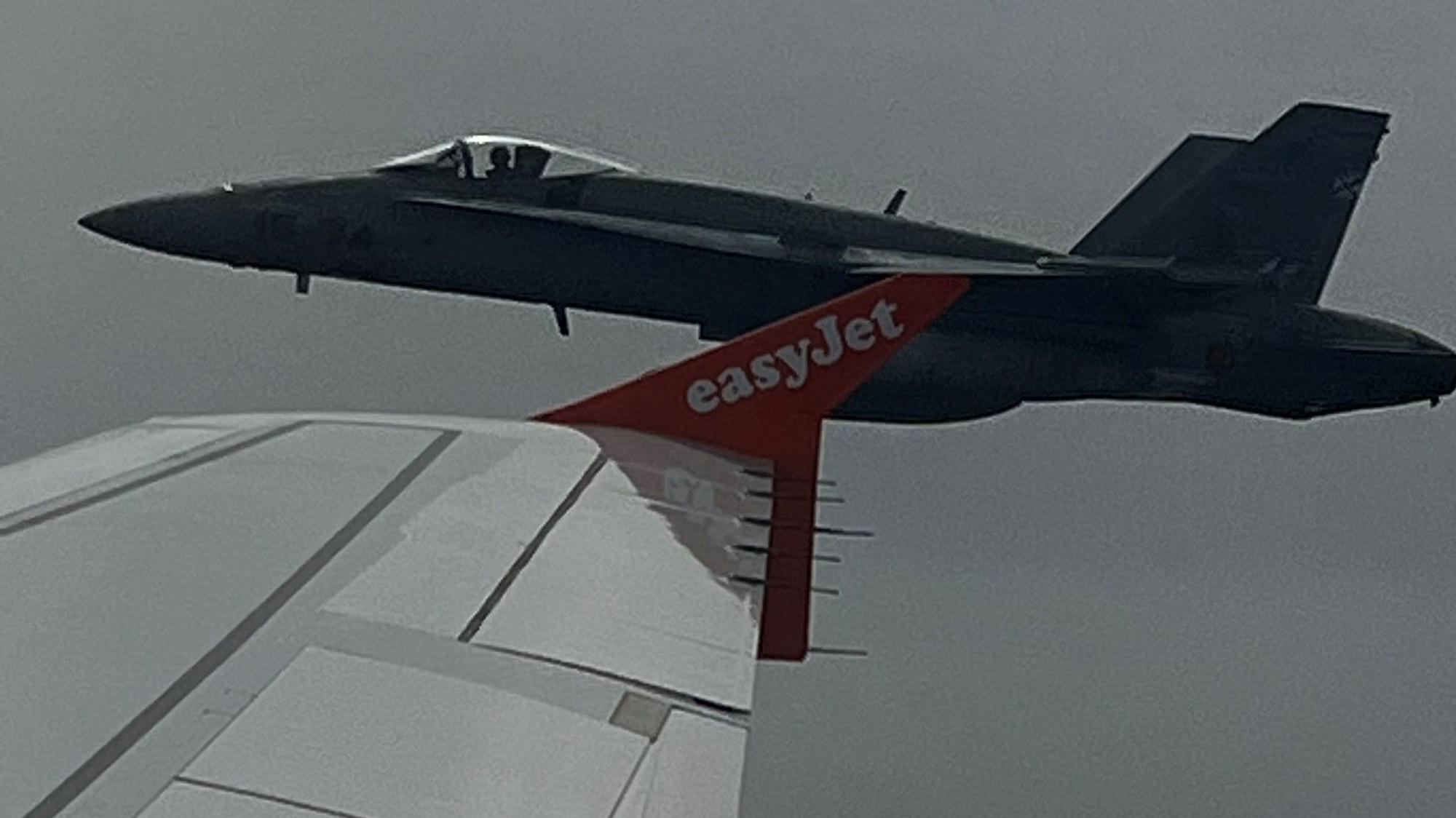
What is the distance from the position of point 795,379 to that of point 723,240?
16.5 m

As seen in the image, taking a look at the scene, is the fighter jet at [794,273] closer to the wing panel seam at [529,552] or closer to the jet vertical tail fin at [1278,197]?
the jet vertical tail fin at [1278,197]

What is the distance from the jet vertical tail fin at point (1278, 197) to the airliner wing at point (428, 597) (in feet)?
61.8

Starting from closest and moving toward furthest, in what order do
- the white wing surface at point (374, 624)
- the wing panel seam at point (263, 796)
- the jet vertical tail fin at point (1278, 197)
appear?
Answer: the wing panel seam at point (263, 796)
the white wing surface at point (374, 624)
the jet vertical tail fin at point (1278, 197)

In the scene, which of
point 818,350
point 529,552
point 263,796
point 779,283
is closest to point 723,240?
point 779,283

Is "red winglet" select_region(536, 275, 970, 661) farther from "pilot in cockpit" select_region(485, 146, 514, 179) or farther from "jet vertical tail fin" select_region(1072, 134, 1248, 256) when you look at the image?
"jet vertical tail fin" select_region(1072, 134, 1248, 256)

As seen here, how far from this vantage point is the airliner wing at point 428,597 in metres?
3.46

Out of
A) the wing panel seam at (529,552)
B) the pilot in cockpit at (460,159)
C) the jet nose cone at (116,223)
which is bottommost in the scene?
the jet nose cone at (116,223)

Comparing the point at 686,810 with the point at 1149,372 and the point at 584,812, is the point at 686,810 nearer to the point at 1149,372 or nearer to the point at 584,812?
the point at 584,812

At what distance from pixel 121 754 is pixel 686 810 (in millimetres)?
907

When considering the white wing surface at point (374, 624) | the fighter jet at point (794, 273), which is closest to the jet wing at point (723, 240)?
the fighter jet at point (794, 273)

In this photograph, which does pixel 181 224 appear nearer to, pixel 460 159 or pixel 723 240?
pixel 460 159

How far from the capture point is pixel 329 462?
637 cm

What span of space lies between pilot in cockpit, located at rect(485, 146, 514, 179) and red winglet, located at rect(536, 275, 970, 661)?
16.4m

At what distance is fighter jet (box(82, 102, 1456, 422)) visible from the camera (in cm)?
2291
